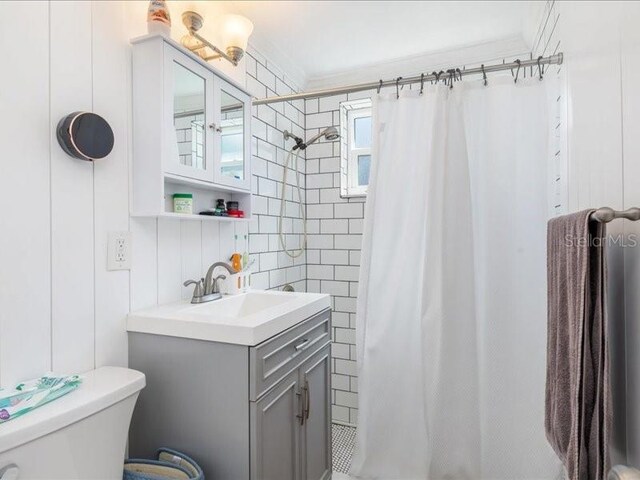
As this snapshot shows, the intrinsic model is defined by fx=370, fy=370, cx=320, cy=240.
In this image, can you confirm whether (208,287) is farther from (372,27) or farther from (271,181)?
(372,27)

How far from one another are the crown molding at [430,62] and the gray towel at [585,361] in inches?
74.0

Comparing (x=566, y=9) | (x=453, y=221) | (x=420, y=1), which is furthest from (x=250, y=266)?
(x=566, y=9)

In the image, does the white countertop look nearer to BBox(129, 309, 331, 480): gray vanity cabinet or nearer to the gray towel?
BBox(129, 309, 331, 480): gray vanity cabinet

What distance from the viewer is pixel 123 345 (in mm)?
1375

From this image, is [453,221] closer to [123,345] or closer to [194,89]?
[194,89]

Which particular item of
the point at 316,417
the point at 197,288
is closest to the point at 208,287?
the point at 197,288

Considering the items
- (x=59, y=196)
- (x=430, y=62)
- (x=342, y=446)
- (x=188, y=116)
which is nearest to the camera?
(x=59, y=196)

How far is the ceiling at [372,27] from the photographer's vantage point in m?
1.95

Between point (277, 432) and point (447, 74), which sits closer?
point (277, 432)

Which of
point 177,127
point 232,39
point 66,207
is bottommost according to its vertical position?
point 66,207

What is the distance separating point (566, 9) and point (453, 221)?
895 mm

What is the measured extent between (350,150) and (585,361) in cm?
224

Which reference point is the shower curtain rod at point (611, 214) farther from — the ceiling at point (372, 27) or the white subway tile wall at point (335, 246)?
the white subway tile wall at point (335, 246)

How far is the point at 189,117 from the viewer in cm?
150
